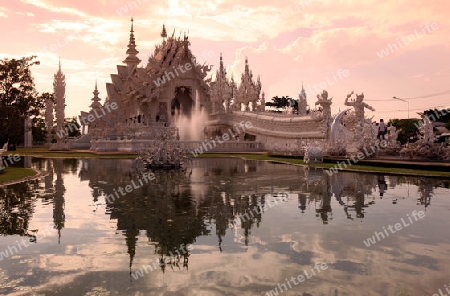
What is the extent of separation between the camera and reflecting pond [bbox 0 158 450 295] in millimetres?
5797

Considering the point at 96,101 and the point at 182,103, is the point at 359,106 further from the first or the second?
the point at 96,101

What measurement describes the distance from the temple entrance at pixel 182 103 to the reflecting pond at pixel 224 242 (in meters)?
45.2

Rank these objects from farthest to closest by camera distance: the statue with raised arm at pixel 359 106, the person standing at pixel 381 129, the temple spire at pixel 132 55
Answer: the temple spire at pixel 132 55, the statue with raised arm at pixel 359 106, the person standing at pixel 381 129

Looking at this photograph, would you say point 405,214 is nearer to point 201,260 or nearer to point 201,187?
point 201,260

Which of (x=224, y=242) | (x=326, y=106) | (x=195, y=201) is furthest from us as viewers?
(x=326, y=106)

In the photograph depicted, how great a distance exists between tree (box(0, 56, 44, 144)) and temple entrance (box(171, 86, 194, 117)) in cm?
2234

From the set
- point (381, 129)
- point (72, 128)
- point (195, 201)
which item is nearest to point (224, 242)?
point (195, 201)

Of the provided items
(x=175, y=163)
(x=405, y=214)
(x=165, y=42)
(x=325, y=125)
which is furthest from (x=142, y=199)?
(x=165, y=42)

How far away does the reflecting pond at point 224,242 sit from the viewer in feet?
19.0

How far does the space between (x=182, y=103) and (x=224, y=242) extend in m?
53.2

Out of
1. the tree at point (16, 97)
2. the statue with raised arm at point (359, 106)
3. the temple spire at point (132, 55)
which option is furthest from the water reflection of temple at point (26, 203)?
the temple spire at point (132, 55)

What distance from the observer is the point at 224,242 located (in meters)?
7.80

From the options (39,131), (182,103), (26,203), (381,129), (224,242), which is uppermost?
(182,103)

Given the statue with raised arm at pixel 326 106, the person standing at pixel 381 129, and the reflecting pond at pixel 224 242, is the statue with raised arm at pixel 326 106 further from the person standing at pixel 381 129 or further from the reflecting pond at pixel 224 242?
the reflecting pond at pixel 224 242
